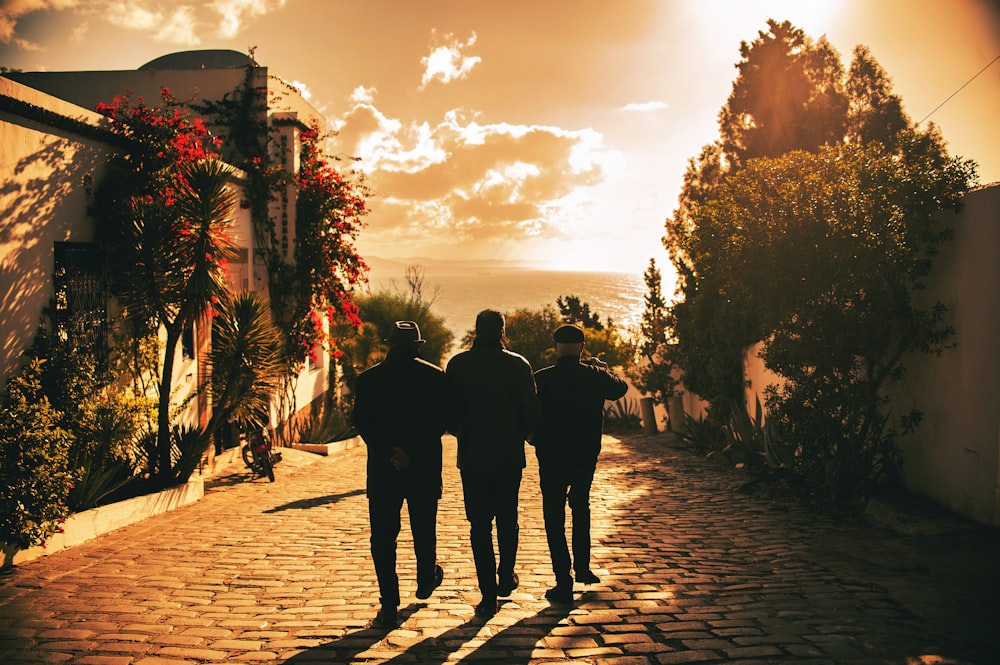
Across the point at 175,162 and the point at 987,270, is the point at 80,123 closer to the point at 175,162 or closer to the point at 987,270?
the point at 175,162

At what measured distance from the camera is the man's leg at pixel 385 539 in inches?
205

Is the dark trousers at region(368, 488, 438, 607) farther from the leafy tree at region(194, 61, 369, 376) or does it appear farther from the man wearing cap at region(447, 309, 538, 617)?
the leafy tree at region(194, 61, 369, 376)

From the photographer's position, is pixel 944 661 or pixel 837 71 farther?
pixel 837 71

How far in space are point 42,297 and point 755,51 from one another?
32.5 meters

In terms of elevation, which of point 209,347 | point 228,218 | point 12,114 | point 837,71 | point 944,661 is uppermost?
point 837,71

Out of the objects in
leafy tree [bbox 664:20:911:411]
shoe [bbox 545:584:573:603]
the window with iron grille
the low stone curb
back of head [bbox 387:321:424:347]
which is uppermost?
leafy tree [bbox 664:20:911:411]

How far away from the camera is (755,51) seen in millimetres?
34594

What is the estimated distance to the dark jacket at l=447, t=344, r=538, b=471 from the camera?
5.43 m

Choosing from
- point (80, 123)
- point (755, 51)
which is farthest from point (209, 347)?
point (755, 51)

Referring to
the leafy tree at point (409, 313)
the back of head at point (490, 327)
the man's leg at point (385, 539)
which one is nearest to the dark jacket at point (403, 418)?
the man's leg at point (385, 539)

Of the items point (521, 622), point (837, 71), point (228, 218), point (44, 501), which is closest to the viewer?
point (521, 622)

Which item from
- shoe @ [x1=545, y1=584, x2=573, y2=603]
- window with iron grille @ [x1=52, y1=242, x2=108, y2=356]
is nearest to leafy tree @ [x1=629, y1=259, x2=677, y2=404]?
window with iron grille @ [x1=52, y1=242, x2=108, y2=356]

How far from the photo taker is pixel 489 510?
216 inches

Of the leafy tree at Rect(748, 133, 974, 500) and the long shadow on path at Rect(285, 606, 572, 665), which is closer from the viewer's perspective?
the long shadow on path at Rect(285, 606, 572, 665)
